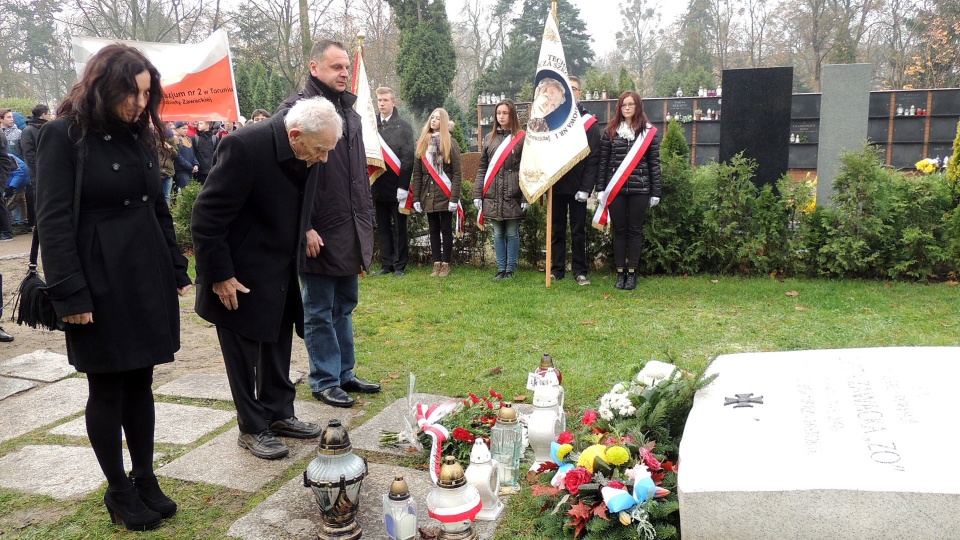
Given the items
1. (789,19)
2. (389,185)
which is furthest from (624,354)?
(789,19)

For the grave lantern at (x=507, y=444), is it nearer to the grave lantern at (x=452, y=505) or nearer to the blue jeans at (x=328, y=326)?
the grave lantern at (x=452, y=505)

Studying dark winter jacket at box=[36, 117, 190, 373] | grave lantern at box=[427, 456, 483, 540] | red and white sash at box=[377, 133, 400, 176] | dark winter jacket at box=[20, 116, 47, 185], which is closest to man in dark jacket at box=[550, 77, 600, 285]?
red and white sash at box=[377, 133, 400, 176]

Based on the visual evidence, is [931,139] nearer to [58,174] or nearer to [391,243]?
[391,243]

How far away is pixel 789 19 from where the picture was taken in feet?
122

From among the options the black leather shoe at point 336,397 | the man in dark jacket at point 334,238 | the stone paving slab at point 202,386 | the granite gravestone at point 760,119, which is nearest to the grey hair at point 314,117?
the man in dark jacket at point 334,238

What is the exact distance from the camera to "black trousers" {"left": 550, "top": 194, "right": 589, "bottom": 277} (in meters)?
8.20

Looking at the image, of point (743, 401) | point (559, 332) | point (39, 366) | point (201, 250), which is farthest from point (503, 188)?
point (743, 401)

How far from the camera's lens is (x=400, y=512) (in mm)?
2758

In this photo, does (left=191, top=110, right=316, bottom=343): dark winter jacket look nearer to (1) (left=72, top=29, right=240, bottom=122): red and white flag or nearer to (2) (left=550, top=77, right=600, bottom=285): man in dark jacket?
(2) (left=550, top=77, right=600, bottom=285): man in dark jacket

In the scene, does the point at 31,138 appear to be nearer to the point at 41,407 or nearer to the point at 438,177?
the point at 438,177

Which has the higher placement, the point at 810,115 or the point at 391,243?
the point at 810,115

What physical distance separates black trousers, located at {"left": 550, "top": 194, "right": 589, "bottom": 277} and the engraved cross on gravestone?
16.2 feet

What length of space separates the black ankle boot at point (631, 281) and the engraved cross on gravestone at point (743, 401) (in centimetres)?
446

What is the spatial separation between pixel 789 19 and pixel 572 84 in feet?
111
